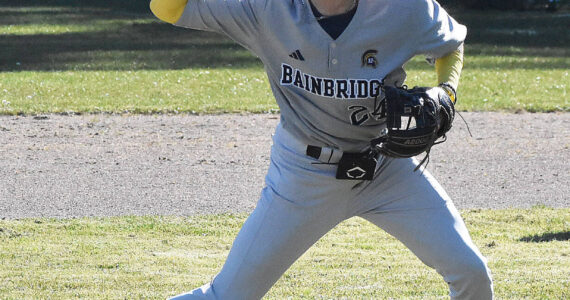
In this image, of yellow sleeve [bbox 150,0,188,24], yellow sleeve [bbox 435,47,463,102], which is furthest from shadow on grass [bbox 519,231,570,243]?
yellow sleeve [bbox 150,0,188,24]

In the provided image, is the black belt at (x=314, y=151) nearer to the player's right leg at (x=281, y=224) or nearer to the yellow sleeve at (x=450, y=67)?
the player's right leg at (x=281, y=224)

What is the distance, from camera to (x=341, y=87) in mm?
3658

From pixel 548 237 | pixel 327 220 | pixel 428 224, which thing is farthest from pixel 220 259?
pixel 428 224

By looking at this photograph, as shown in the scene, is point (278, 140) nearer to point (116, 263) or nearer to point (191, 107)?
point (116, 263)

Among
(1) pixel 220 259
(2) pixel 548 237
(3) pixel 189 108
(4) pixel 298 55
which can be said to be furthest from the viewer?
(3) pixel 189 108

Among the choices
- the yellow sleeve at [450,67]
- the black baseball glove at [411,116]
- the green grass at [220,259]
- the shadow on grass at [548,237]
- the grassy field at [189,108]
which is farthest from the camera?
the shadow on grass at [548,237]

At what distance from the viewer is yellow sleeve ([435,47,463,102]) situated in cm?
384

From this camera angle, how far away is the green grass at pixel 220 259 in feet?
17.7

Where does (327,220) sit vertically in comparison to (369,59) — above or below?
below

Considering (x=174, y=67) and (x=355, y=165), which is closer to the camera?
(x=355, y=165)

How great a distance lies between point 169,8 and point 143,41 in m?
14.8

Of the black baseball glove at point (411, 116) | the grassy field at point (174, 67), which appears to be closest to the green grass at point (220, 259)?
the black baseball glove at point (411, 116)

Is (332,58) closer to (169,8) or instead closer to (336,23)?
(336,23)

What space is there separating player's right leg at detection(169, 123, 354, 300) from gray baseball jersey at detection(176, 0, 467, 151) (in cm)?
14
